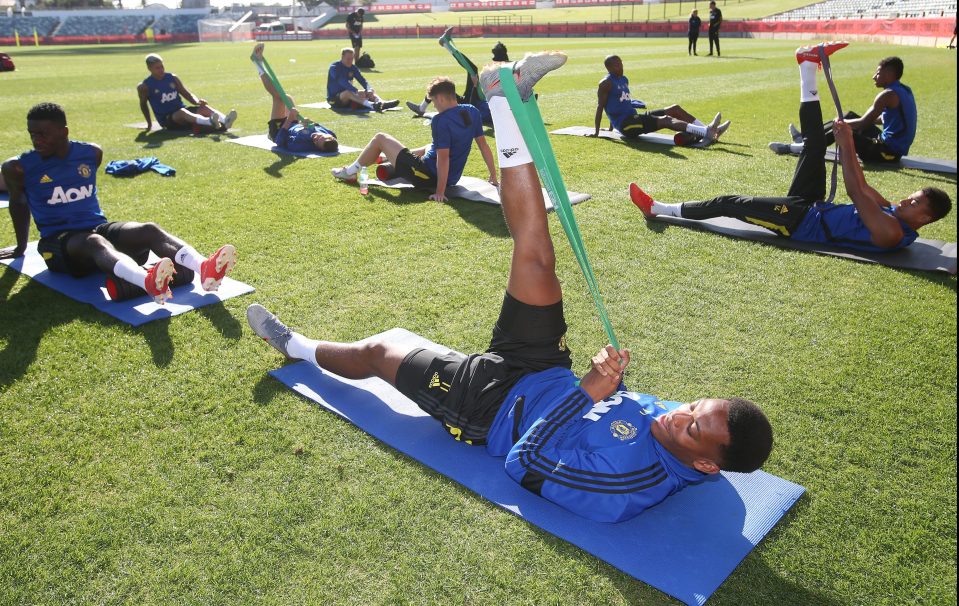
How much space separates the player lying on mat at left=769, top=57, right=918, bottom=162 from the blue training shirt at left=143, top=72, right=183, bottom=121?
1075cm

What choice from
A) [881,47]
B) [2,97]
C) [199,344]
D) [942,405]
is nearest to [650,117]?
[942,405]

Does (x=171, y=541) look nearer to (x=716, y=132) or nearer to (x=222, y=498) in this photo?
(x=222, y=498)

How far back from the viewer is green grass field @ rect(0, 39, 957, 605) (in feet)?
8.82

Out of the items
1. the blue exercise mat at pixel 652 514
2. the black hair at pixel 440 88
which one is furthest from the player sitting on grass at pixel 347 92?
the blue exercise mat at pixel 652 514

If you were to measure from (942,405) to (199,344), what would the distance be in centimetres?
473

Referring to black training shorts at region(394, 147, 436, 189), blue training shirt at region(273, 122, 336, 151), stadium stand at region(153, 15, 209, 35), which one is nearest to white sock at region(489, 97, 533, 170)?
black training shorts at region(394, 147, 436, 189)

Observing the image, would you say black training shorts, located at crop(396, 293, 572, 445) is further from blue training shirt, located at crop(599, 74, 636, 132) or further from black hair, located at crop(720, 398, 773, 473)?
blue training shirt, located at crop(599, 74, 636, 132)

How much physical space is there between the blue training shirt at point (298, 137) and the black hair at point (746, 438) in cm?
886

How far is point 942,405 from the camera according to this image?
12.5 feet

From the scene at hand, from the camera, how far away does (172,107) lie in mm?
11805

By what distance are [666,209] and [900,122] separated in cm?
466

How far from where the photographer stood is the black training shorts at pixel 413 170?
7879 mm

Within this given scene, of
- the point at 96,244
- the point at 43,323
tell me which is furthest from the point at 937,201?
the point at 43,323

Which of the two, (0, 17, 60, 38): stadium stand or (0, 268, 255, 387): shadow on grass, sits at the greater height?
(0, 17, 60, 38): stadium stand
